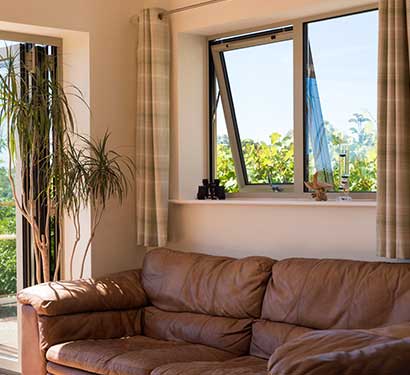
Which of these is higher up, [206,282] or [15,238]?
[15,238]

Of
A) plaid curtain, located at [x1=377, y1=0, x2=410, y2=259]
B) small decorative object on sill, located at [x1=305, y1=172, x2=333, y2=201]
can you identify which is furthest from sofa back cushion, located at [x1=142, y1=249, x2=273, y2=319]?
plaid curtain, located at [x1=377, y1=0, x2=410, y2=259]

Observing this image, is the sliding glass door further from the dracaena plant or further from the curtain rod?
the curtain rod

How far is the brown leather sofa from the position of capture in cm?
389

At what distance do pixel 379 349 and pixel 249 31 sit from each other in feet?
10.0

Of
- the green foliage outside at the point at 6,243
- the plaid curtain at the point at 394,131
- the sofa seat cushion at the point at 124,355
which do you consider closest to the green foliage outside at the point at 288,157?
the plaid curtain at the point at 394,131

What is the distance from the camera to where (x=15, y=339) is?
→ 543 centimetres

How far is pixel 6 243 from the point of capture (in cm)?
541

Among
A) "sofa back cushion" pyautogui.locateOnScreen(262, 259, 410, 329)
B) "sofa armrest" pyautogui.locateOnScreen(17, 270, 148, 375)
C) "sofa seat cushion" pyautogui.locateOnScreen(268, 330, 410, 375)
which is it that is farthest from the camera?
"sofa armrest" pyautogui.locateOnScreen(17, 270, 148, 375)

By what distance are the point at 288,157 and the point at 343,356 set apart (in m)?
2.62

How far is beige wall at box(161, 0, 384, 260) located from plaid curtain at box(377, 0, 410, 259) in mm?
301

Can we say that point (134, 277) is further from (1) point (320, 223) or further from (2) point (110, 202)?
(1) point (320, 223)

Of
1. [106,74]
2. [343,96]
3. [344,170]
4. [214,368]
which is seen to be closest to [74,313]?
[214,368]

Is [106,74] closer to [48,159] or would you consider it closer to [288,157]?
[48,159]

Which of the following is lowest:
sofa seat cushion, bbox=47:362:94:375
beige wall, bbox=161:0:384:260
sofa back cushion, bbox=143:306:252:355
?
sofa seat cushion, bbox=47:362:94:375
